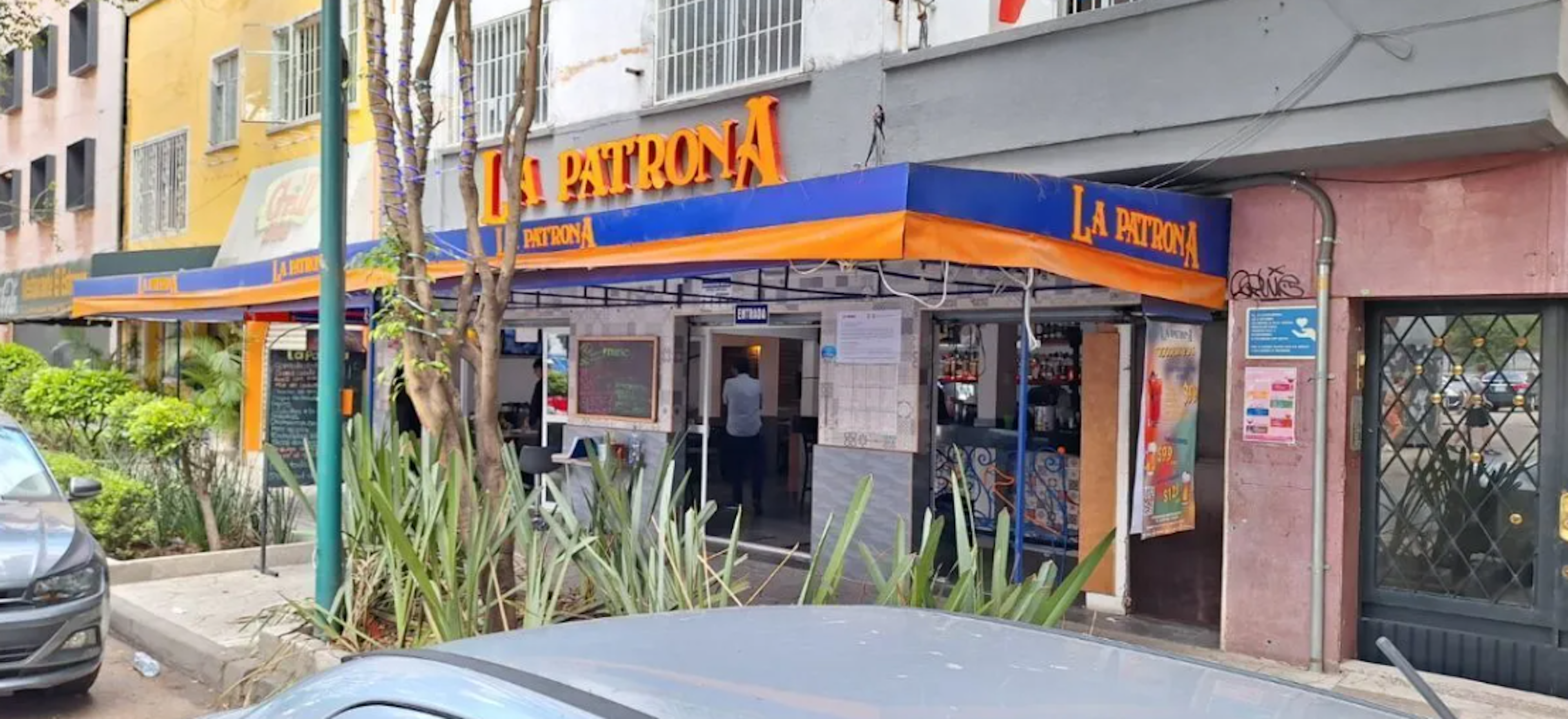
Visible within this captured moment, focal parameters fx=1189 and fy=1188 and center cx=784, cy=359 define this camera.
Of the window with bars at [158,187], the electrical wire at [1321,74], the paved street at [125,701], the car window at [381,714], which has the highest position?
the window with bars at [158,187]

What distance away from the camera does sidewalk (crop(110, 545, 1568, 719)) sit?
6.24 meters

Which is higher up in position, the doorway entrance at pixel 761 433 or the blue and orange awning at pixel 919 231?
the blue and orange awning at pixel 919 231

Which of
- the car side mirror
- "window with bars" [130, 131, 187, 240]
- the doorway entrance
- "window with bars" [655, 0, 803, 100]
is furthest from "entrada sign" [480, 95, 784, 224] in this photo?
"window with bars" [130, 131, 187, 240]

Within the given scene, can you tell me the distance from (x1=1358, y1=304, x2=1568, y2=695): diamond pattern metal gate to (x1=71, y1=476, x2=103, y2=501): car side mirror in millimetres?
7598

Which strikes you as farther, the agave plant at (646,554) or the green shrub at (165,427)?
the green shrub at (165,427)

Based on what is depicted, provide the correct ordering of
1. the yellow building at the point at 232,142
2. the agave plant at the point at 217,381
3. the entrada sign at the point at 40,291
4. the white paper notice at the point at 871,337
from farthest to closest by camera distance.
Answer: the entrada sign at the point at 40,291
the yellow building at the point at 232,142
the agave plant at the point at 217,381
the white paper notice at the point at 871,337

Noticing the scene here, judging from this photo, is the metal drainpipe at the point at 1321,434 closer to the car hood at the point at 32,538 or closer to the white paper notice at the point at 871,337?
the white paper notice at the point at 871,337

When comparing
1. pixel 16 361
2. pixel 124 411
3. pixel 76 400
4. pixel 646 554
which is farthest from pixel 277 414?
pixel 16 361

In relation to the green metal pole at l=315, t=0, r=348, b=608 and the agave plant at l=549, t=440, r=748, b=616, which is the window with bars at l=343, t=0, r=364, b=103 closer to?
the green metal pole at l=315, t=0, r=348, b=608

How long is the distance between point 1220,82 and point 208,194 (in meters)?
15.3

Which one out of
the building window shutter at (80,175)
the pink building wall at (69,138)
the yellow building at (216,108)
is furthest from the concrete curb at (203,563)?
the building window shutter at (80,175)

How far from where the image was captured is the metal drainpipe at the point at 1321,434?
22.1 ft

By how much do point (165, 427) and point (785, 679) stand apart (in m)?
8.90

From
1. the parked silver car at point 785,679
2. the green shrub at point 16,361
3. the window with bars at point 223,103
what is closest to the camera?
the parked silver car at point 785,679
